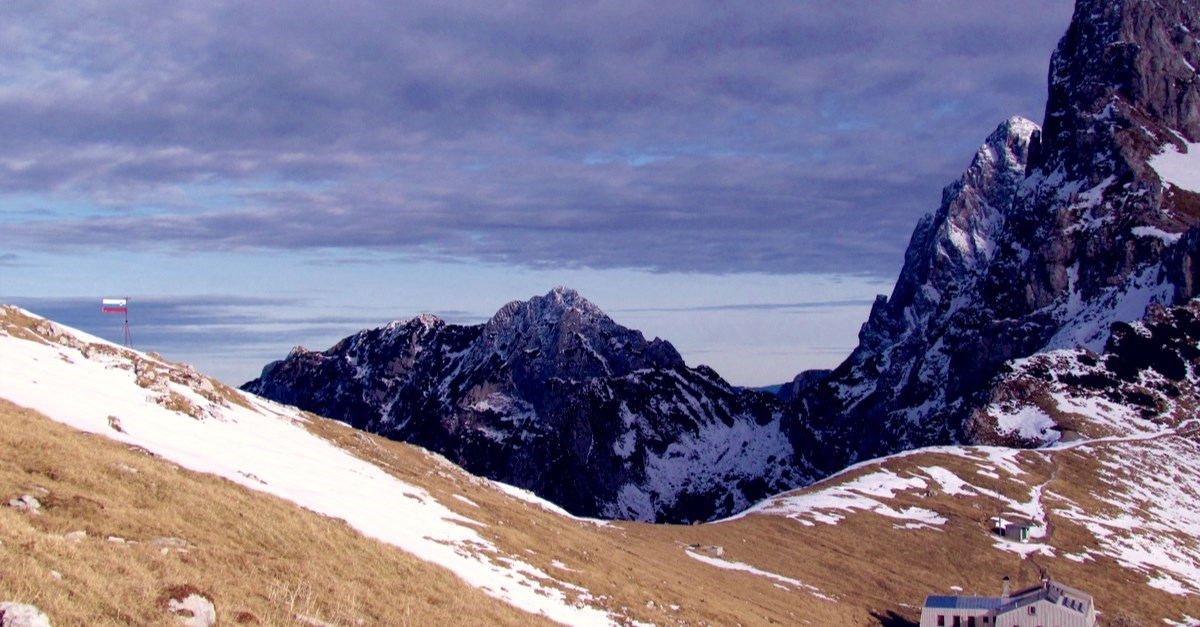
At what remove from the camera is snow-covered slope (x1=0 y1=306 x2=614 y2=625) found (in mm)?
38031

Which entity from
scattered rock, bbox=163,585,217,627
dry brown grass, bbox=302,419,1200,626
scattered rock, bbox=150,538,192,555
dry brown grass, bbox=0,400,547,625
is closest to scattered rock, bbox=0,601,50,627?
dry brown grass, bbox=0,400,547,625

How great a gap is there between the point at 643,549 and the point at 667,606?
23303mm

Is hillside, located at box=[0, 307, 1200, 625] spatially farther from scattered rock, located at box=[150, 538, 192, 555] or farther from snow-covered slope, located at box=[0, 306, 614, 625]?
snow-covered slope, located at box=[0, 306, 614, 625]

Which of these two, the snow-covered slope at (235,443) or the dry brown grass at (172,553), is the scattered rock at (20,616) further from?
Answer: the snow-covered slope at (235,443)

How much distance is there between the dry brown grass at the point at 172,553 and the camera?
19141 mm

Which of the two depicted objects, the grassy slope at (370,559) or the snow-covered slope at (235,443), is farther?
the snow-covered slope at (235,443)

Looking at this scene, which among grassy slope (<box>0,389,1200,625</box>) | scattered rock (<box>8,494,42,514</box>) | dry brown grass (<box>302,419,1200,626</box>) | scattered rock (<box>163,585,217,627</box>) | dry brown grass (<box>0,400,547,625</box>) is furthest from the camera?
dry brown grass (<box>302,419,1200,626</box>)

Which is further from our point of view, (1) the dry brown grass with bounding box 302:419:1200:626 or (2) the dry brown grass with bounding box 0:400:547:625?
(1) the dry brown grass with bounding box 302:419:1200:626

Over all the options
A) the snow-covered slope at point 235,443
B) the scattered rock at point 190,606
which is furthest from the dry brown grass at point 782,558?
the scattered rock at point 190,606

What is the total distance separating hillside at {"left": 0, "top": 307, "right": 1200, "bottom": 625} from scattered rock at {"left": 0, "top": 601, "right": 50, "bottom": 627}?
3.24ft

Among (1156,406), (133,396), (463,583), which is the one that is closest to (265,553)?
(463,583)

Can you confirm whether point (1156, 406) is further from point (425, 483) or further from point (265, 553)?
point (265, 553)

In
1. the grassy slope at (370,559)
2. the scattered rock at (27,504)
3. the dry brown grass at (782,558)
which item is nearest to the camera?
the grassy slope at (370,559)

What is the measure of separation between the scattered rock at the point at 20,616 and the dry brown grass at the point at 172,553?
0.58 metres
